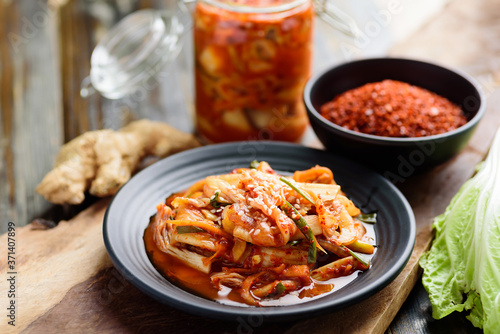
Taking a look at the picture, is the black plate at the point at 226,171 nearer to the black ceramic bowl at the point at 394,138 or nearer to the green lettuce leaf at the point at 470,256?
the black ceramic bowl at the point at 394,138

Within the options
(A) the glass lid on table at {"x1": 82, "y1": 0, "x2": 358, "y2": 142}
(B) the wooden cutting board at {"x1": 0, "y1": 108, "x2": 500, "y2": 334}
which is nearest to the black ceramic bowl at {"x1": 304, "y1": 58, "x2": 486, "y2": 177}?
(A) the glass lid on table at {"x1": 82, "y1": 0, "x2": 358, "y2": 142}

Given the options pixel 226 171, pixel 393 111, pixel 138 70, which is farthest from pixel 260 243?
pixel 138 70

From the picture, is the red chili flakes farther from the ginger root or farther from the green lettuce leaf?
the ginger root

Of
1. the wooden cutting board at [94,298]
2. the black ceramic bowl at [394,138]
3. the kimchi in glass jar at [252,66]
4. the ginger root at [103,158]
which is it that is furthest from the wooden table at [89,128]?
the kimchi in glass jar at [252,66]

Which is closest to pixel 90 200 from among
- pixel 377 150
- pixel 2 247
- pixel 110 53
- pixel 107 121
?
pixel 2 247

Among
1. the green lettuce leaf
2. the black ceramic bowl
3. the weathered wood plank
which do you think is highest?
the black ceramic bowl

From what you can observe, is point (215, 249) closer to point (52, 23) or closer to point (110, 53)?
point (110, 53)
